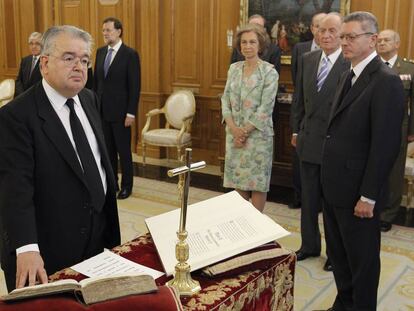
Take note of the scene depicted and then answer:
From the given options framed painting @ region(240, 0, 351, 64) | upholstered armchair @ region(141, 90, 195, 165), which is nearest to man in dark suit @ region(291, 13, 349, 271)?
framed painting @ region(240, 0, 351, 64)

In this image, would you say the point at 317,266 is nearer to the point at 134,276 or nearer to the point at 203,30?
the point at 134,276

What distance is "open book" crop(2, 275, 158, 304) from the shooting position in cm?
117

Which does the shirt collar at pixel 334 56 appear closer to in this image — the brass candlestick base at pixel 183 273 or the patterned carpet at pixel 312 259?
the patterned carpet at pixel 312 259

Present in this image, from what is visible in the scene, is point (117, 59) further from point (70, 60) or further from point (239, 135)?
point (70, 60)

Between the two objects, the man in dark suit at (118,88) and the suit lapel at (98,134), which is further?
the man in dark suit at (118,88)

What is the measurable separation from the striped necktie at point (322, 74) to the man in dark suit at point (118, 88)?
2.59m

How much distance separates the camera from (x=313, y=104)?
3.66 metres

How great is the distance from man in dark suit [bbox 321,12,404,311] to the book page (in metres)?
1.34

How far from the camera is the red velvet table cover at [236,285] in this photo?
158 cm

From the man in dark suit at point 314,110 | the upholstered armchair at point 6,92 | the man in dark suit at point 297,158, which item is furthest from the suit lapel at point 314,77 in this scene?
the upholstered armchair at point 6,92

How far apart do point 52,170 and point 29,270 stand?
400 mm

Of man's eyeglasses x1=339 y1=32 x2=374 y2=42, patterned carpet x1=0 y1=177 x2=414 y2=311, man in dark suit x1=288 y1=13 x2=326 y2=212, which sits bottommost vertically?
patterned carpet x1=0 y1=177 x2=414 y2=311

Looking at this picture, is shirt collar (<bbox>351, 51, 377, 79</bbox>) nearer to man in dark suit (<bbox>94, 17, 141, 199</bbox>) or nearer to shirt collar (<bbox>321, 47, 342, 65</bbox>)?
shirt collar (<bbox>321, 47, 342, 65</bbox>)

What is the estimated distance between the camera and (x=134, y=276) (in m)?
1.30
